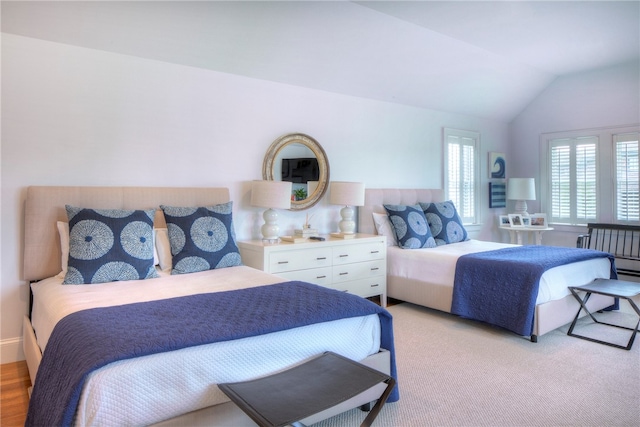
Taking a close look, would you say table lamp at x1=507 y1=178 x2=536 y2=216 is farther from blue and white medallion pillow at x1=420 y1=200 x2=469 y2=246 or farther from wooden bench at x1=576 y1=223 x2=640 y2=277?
blue and white medallion pillow at x1=420 y1=200 x2=469 y2=246

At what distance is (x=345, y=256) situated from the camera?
3.88 meters

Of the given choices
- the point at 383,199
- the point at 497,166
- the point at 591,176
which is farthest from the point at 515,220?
the point at 383,199

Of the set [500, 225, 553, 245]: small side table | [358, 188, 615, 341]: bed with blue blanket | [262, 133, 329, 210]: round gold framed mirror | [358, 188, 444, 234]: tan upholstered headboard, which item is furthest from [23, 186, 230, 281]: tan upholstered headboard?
[500, 225, 553, 245]: small side table

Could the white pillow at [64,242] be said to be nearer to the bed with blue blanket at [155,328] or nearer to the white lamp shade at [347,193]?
the bed with blue blanket at [155,328]

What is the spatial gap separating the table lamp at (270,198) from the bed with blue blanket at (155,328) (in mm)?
559

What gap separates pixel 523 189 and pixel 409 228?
7.54 ft

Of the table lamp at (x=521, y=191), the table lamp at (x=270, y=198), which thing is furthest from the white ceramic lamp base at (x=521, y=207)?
the table lamp at (x=270, y=198)

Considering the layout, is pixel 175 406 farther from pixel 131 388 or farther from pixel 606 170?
pixel 606 170

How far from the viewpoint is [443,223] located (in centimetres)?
462

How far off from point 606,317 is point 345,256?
2.35m

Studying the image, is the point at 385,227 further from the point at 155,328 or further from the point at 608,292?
the point at 155,328

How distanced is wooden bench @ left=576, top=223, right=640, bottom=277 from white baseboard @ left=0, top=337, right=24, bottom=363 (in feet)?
17.1

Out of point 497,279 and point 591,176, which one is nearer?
point 497,279

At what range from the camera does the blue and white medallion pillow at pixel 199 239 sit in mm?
2961
